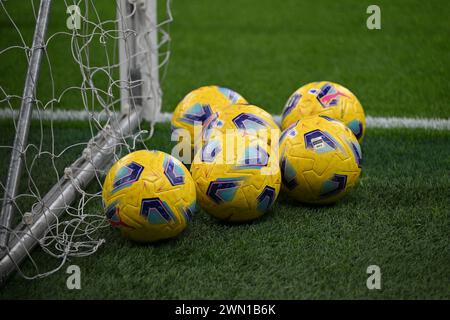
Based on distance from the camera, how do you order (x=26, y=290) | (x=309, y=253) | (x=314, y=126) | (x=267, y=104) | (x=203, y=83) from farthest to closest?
(x=203, y=83) < (x=267, y=104) < (x=314, y=126) < (x=309, y=253) < (x=26, y=290)

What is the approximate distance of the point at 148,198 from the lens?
118 inches

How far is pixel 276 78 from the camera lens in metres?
5.85

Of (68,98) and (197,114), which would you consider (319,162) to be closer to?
(197,114)

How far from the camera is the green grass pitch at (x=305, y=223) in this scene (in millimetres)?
2768

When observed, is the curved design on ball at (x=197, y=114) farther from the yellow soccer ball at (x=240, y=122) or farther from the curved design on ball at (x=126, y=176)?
the curved design on ball at (x=126, y=176)

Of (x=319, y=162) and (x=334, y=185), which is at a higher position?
(x=319, y=162)

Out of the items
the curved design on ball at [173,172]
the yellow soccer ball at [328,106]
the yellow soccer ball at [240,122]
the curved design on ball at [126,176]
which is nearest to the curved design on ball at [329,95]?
the yellow soccer ball at [328,106]

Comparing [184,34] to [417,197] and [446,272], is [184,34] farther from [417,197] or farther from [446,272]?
[446,272]

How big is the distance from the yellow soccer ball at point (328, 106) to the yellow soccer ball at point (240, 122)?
1.10ft

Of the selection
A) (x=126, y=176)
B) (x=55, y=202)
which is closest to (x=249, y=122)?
(x=126, y=176)

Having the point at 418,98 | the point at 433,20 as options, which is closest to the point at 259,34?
the point at 433,20

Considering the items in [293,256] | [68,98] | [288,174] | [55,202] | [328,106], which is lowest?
[293,256]

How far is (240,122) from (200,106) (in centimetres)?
54

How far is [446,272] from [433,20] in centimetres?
515
